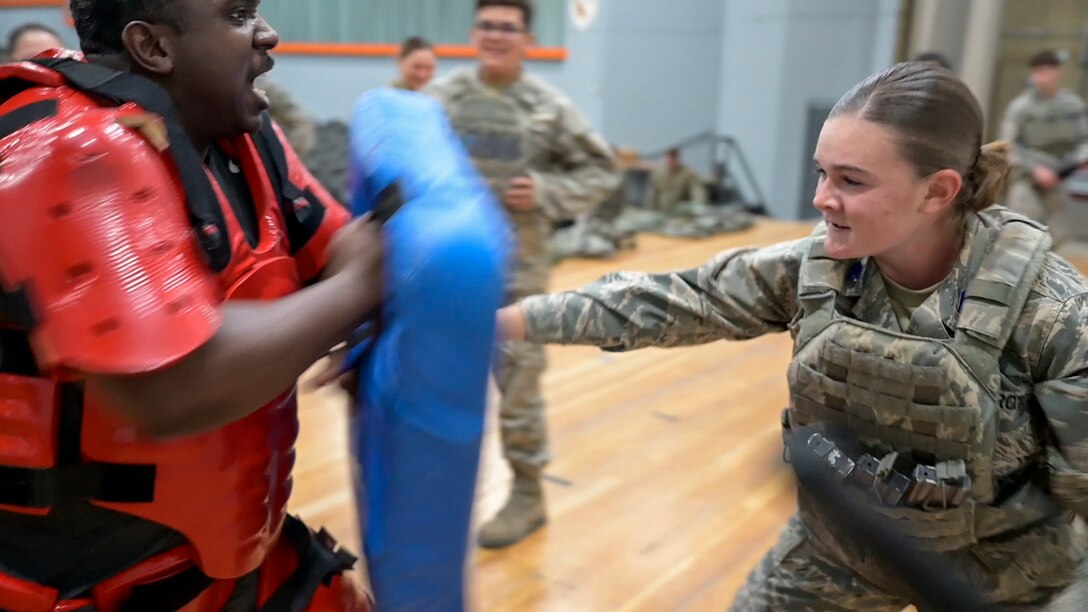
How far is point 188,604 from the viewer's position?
3.84 feet

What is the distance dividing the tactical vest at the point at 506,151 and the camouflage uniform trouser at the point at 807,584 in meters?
1.40

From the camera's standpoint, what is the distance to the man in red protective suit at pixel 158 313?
2.73ft

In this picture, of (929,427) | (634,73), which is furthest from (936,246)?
(634,73)

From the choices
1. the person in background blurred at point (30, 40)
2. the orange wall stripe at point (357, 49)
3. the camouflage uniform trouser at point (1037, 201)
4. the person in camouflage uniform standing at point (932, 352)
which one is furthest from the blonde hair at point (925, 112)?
the orange wall stripe at point (357, 49)

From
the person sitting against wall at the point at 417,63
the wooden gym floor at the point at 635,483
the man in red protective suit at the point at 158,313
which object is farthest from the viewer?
the person sitting against wall at the point at 417,63

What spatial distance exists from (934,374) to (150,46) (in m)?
1.22

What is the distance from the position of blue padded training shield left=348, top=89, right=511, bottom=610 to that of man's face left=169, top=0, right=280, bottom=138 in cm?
21

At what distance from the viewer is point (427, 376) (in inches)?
38.2

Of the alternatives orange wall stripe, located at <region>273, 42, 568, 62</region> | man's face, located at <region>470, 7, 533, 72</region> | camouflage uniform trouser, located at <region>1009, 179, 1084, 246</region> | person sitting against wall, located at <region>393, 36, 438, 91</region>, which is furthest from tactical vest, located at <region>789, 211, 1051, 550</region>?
orange wall stripe, located at <region>273, 42, 568, 62</region>

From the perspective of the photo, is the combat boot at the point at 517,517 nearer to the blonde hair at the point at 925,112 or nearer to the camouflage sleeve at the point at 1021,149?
the blonde hair at the point at 925,112

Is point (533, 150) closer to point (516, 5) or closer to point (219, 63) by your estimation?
point (516, 5)

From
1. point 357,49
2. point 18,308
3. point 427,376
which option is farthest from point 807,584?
point 357,49

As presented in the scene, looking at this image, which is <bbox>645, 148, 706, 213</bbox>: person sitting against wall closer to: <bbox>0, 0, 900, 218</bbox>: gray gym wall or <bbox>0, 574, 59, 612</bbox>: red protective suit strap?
<bbox>0, 0, 900, 218</bbox>: gray gym wall

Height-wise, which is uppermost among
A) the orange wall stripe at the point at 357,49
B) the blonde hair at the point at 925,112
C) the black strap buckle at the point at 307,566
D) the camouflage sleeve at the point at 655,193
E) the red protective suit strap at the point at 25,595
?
the blonde hair at the point at 925,112
